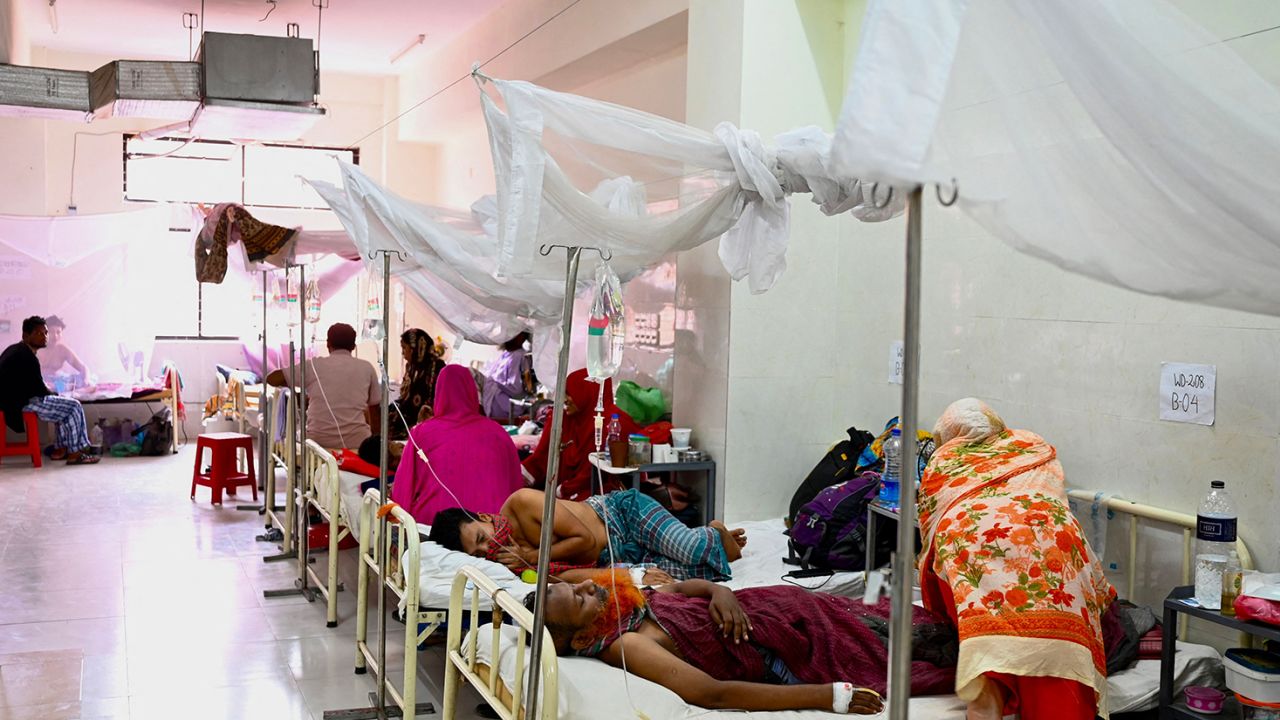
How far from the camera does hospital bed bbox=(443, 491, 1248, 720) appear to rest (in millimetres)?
3006

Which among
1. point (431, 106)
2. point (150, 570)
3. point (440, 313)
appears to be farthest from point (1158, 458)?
point (431, 106)

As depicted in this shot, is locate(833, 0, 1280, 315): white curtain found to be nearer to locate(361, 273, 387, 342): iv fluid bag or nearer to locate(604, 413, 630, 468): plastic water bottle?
locate(361, 273, 387, 342): iv fluid bag

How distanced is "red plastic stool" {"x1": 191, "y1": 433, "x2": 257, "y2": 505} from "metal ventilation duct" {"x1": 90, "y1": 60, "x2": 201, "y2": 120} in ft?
8.14

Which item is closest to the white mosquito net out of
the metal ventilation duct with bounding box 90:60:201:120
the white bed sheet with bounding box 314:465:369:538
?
the white bed sheet with bounding box 314:465:369:538

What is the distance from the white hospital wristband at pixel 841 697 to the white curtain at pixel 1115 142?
1602 mm

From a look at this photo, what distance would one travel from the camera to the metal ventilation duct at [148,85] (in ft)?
25.4

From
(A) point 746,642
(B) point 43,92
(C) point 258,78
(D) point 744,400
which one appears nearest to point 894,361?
(D) point 744,400

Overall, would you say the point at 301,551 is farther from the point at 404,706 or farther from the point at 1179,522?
the point at 1179,522

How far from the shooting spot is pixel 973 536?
354 centimetres

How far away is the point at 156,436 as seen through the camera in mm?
10578

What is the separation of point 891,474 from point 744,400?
119cm

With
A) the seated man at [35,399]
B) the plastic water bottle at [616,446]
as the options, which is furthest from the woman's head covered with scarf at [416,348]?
the seated man at [35,399]

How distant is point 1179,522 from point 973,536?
936 mm

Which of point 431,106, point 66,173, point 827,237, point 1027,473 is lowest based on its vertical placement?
point 1027,473
